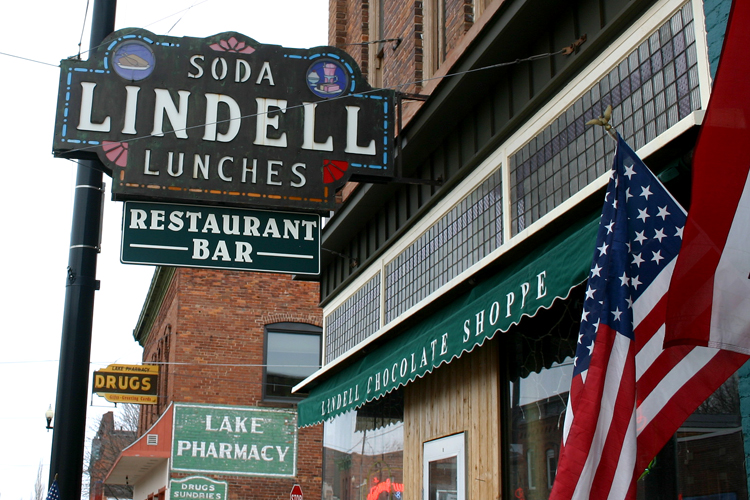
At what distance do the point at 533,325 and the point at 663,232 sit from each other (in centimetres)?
353

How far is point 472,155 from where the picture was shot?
8430mm

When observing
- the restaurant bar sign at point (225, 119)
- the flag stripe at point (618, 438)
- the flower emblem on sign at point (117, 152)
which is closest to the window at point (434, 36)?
the restaurant bar sign at point (225, 119)

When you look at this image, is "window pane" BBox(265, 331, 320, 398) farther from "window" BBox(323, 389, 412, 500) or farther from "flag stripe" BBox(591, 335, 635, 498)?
"flag stripe" BBox(591, 335, 635, 498)

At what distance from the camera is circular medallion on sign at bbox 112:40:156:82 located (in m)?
8.10

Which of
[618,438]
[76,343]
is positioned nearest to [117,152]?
[76,343]

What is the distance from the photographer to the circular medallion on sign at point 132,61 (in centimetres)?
810

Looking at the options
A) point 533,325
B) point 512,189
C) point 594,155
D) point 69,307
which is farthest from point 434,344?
point 69,307

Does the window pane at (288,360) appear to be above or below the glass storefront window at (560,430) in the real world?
above

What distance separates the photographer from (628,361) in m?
3.93

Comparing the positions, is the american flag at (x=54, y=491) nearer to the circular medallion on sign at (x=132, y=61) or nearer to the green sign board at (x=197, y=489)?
the circular medallion on sign at (x=132, y=61)

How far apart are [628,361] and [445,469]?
531 centimetres

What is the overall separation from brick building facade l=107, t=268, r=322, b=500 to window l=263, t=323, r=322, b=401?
10 cm

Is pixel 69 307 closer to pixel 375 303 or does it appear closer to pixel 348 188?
pixel 375 303

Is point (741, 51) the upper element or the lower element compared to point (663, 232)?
upper
